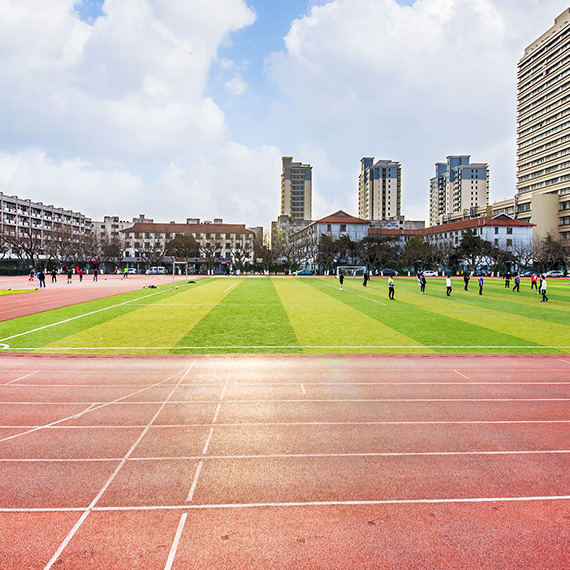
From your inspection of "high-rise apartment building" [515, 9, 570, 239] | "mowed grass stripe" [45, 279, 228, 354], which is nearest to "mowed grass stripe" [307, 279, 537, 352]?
"mowed grass stripe" [45, 279, 228, 354]

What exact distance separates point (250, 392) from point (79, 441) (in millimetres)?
3892

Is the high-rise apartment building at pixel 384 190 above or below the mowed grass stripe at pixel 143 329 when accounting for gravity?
above

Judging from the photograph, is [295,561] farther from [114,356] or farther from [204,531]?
[114,356]

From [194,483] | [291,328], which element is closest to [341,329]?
[291,328]

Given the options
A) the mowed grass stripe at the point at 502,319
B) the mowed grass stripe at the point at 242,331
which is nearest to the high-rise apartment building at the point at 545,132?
the mowed grass stripe at the point at 502,319

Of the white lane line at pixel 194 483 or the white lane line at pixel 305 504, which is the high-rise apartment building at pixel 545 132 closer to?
the white lane line at pixel 305 504

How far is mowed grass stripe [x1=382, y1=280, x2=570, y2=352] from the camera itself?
17.4 m

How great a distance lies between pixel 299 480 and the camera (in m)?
6.20

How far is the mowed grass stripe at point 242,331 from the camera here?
15.3 metres

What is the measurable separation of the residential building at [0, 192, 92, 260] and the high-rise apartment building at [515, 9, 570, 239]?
113267 mm

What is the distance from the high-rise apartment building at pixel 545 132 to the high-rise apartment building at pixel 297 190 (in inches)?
3201

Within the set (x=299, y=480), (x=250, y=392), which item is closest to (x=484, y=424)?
(x=299, y=480)

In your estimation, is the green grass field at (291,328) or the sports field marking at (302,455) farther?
the green grass field at (291,328)

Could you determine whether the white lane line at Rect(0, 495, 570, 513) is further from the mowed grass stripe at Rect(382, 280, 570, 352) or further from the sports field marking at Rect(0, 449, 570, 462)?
the mowed grass stripe at Rect(382, 280, 570, 352)
